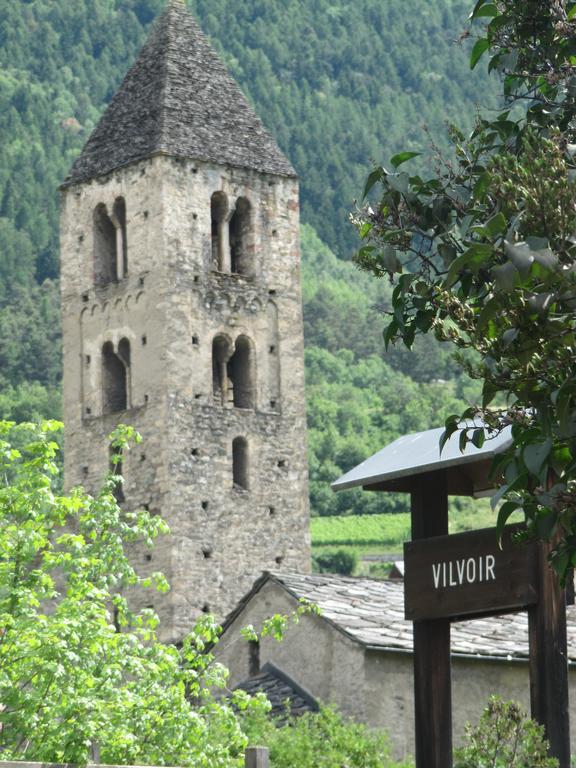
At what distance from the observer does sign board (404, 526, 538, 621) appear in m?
9.27

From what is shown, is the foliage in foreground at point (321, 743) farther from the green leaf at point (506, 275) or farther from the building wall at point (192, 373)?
the building wall at point (192, 373)

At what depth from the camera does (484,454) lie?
9297 mm

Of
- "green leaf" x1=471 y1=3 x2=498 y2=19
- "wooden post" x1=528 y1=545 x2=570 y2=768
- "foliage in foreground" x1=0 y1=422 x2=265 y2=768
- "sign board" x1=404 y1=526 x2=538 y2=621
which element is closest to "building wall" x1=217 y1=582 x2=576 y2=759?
"foliage in foreground" x1=0 y1=422 x2=265 y2=768

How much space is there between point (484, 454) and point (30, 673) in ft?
16.5

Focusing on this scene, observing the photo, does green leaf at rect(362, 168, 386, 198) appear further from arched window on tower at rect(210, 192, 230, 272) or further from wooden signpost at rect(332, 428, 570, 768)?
arched window on tower at rect(210, 192, 230, 272)

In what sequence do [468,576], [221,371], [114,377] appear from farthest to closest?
[114,377], [221,371], [468,576]

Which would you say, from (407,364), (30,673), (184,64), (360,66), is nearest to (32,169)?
(407,364)

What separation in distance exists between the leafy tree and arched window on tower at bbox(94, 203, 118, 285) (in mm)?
31980

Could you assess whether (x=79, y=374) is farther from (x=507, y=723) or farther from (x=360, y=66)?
(x=360, y=66)

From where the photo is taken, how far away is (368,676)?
23.0 metres

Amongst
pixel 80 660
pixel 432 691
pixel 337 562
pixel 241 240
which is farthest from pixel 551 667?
pixel 337 562

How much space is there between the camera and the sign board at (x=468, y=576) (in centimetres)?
927

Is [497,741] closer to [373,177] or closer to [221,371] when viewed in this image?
[373,177]

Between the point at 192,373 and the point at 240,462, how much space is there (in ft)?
6.16
